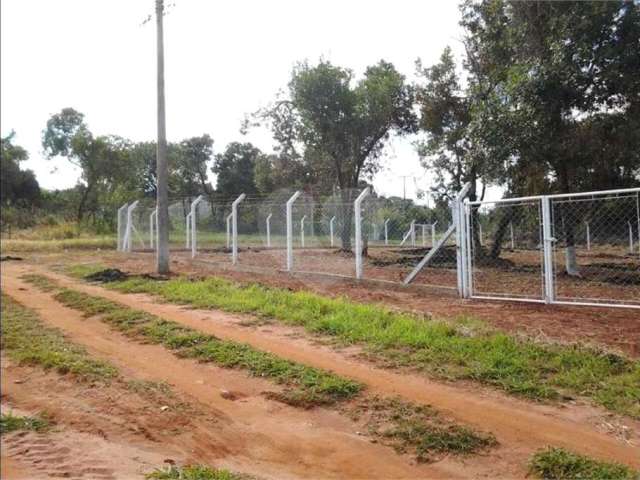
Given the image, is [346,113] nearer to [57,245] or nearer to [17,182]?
[57,245]

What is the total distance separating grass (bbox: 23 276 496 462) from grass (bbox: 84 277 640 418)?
0.92 metres

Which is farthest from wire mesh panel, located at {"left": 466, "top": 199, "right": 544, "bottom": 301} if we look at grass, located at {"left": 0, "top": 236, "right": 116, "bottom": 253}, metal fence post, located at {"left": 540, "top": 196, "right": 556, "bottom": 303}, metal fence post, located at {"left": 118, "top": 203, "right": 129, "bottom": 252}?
grass, located at {"left": 0, "top": 236, "right": 116, "bottom": 253}

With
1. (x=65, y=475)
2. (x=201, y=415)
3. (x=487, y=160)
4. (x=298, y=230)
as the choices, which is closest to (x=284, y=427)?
(x=201, y=415)

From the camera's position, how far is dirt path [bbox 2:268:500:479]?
3.59 meters

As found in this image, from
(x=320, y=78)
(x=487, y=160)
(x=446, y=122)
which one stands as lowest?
(x=487, y=160)

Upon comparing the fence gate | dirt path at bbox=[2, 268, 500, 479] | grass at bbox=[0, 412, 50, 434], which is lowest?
dirt path at bbox=[2, 268, 500, 479]

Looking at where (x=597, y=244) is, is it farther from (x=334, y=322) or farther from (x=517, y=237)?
(x=334, y=322)

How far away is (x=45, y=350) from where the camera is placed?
6.14 m

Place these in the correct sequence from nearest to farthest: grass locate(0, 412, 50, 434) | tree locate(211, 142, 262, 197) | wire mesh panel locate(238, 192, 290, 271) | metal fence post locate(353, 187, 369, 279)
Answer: grass locate(0, 412, 50, 434) → metal fence post locate(353, 187, 369, 279) → wire mesh panel locate(238, 192, 290, 271) → tree locate(211, 142, 262, 197)

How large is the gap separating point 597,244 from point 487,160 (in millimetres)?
12488

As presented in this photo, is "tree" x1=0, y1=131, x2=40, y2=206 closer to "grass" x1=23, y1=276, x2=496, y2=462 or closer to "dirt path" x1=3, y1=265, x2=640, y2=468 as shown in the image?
"grass" x1=23, y1=276, x2=496, y2=462

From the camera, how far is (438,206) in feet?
A: 49.0

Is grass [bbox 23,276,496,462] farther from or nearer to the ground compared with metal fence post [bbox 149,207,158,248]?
nearer to the ground

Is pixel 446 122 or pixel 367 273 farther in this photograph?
pixel 446 122
